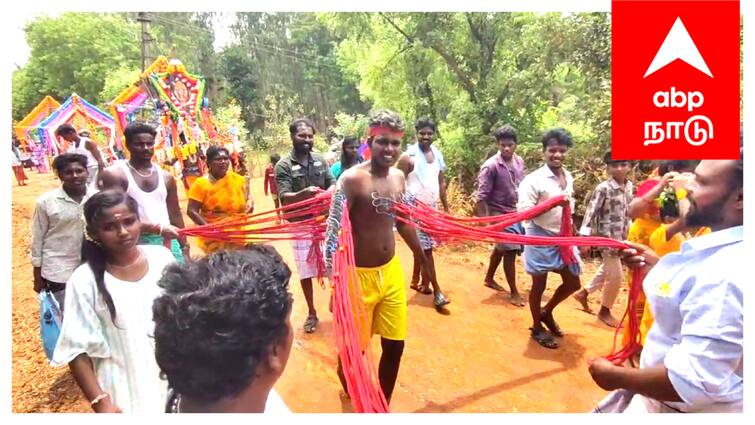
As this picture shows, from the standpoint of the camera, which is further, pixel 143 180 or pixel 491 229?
pixel 143 180

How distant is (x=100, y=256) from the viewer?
1545 millimetres

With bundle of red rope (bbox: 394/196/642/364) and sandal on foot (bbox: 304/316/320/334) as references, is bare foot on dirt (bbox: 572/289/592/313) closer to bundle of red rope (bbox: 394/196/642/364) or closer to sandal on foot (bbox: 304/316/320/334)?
bundle of red rope (bbox: 394/196/642/364)

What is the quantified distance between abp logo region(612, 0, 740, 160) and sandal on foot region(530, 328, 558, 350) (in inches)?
62.4

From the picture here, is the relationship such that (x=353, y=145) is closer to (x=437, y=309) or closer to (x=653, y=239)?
(x=437, y=309)

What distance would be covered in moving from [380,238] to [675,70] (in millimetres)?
1646

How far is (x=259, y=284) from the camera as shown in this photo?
1.01m

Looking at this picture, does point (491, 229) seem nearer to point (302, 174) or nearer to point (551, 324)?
point (551, 324)

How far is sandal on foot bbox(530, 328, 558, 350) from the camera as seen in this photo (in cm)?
325

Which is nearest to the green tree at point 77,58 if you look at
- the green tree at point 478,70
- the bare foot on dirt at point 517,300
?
the green tree at point 478,70

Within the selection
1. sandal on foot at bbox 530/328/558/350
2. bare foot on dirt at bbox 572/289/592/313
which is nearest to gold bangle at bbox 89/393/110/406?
sandal on foot at bbox 530/328/558/350

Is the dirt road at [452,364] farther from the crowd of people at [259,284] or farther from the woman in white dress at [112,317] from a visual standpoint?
the woman in white dress at [112,317]

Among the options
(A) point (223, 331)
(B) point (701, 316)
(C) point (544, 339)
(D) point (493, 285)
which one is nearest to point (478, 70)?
(D) point (493, 285)

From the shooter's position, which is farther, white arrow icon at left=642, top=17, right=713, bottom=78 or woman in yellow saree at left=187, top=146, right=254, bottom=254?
woman in yellow saree at left=187, top=146, right=254, bottom=254
